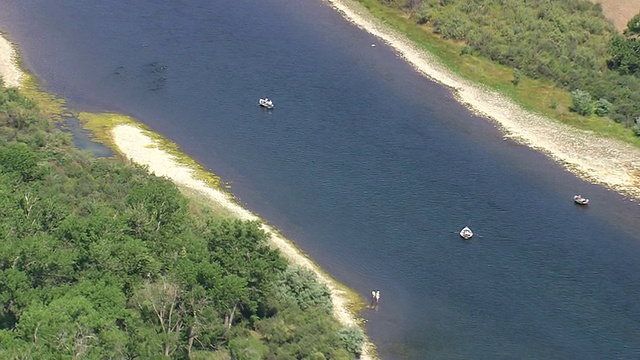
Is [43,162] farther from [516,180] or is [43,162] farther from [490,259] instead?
[516,180]

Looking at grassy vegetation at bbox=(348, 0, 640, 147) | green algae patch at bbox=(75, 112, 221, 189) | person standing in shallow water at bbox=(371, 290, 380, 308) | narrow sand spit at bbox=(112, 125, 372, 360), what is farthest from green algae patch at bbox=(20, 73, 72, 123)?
grassy vegetation at bbox=(348, 0, 640, 147)

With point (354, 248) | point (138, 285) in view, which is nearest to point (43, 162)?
point (138, 285)

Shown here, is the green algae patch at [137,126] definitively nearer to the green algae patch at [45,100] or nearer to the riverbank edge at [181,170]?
the riverbank edge at [181,170]

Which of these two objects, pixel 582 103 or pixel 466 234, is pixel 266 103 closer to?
pixel 466 234

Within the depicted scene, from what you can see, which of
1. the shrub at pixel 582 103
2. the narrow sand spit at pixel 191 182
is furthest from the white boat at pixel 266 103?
the shrub at pixel 582 103

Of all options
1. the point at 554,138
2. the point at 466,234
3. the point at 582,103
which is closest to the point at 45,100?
the point at 466,234

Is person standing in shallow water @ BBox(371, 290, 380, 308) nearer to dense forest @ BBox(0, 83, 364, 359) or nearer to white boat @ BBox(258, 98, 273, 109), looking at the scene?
dense forest @ BBox(0, 83, 364, 359)
